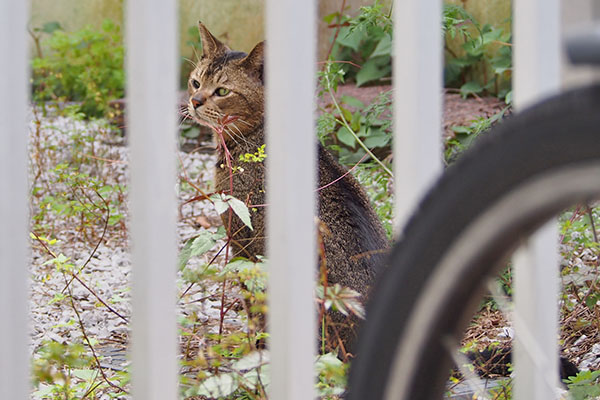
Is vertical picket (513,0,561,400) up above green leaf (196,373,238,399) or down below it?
above

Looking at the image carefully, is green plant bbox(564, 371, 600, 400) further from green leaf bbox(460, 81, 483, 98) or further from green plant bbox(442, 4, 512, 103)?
green leaf bbox(460, 81, 483, 98)

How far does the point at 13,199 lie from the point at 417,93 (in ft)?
1.65

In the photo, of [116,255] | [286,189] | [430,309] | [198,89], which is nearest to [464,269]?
[430,309]

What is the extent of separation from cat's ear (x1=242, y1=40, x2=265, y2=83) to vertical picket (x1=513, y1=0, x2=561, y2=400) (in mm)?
1437

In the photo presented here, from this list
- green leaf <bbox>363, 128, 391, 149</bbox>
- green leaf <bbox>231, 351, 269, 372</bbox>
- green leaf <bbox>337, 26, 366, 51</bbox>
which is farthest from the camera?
green leaf <bbox>363, 128, 391, 149</bbox>

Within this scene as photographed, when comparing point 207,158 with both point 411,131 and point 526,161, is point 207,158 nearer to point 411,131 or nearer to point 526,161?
point 411,131

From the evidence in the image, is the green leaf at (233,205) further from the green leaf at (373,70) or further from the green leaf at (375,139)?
the green leaf at (373,70)

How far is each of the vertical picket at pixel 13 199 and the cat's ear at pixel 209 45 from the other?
1.58 m

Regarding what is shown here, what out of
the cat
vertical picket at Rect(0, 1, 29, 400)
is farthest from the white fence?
the cat

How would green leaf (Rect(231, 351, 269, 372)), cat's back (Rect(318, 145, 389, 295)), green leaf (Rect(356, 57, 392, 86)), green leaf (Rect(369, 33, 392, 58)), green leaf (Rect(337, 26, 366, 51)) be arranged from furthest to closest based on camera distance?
1. green leaf (Rect(356, 57, 392, 86))
2. green leaf (Rect(369, 33, 392, 58))
3. green leaf (Rect(337, 26, 366, 51))
4. cat's back (Rect(318, 145, 389, 295))
5. green leaf (Rect(231, 351, 269, 372))

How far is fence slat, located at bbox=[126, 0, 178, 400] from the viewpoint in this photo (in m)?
0.94

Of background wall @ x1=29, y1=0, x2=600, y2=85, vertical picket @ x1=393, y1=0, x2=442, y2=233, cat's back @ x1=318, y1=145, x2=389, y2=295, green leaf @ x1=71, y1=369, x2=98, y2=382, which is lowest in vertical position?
green leaf @ x1=71, y1=369, x2=98, y2=382

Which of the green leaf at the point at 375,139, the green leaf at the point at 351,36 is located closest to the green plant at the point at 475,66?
the green leaf at the point at 351,36

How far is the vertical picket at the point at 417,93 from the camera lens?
995mm
